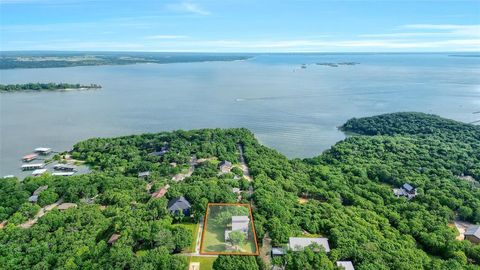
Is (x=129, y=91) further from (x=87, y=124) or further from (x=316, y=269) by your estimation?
(x=316, y=269)

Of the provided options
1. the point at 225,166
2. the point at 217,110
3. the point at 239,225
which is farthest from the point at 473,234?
the point at 217,110

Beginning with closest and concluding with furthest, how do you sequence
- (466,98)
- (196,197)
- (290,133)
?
(196,197)
(290,133)
(466,98)

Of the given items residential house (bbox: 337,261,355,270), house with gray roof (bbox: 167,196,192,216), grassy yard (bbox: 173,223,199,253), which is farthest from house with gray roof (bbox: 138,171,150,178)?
residential house (bbox: 337,261,355,270)

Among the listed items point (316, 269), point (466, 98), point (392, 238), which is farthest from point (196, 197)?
point (466, 98)

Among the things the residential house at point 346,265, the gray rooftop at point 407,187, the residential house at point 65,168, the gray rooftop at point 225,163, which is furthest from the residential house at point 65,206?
the gray rooftop at point 407,187

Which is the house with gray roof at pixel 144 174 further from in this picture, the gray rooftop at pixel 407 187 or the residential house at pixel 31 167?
the gray rooftop at pixel 407 187

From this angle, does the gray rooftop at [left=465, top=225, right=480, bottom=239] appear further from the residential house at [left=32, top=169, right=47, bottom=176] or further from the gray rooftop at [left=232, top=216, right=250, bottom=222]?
the residential house at [left=32, top=169, right=47, bottom=176]

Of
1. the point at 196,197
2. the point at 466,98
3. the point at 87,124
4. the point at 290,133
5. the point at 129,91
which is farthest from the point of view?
the point at 129,91
